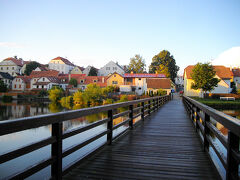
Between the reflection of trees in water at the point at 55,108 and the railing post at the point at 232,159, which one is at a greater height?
the railing post at the point at 232,159

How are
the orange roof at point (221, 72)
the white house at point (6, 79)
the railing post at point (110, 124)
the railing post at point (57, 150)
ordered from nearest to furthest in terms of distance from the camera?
the railing post at point (57, 150) → the railing post at point (110, 124) → the orange roof at point (221, 72) → the white house at point (6, 79)

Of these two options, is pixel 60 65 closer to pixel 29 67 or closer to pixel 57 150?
pixel 29 67

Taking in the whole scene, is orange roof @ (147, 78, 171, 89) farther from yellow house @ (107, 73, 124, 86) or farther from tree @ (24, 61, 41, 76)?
tree @ (24, 61, 41, 76)

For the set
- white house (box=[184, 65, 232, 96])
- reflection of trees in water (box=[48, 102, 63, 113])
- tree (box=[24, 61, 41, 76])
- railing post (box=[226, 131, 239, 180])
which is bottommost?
reflection of trees in water (box=[48, 102, 63, 113])

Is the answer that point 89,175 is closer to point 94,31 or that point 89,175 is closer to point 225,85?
point 94,31

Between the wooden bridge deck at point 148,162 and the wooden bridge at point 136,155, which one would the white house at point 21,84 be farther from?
the wooden bridge deck at point 148,162

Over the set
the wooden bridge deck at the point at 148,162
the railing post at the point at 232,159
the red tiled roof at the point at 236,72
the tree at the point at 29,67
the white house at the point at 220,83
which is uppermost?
the tree at the point at 29,67

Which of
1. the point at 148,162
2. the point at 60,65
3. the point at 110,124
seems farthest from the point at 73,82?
the point at 148,162

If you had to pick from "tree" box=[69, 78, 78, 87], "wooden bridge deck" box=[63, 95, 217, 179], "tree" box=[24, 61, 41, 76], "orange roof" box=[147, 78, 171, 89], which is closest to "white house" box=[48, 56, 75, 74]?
"tree" box=[24, 61, 41, 76]

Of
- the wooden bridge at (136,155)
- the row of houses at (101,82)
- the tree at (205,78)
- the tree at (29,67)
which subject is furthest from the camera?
the tree at (29,67)

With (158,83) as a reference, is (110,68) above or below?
above

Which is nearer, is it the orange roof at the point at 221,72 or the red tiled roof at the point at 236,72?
the orange roof at the point at 221,72

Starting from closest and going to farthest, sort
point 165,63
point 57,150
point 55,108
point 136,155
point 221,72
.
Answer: point 57,150, point 136,155, point 55,108, point 221,72, point 165,63

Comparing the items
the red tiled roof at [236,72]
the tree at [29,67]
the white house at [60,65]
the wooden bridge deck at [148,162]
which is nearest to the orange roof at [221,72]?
the red tiled roof at [236,72]
